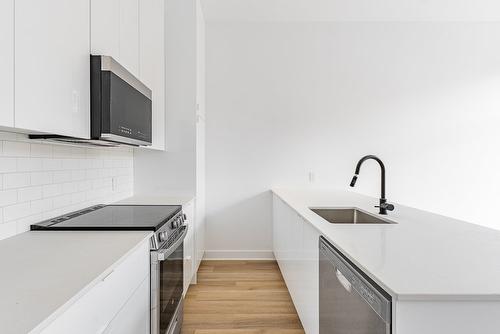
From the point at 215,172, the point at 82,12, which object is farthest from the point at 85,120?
the point at 215,172

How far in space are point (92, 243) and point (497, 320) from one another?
139cm

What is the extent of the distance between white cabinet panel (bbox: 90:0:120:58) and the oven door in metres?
1.02

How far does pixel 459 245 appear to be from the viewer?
4.74 ft

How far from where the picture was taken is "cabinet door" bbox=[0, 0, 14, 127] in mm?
1074

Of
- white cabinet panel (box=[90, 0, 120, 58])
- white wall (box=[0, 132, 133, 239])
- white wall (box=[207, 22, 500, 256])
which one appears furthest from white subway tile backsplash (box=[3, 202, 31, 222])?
white wall (box=[207, 22, 500, 256])

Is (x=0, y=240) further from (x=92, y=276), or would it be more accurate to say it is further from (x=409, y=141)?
(x=409, y=141)

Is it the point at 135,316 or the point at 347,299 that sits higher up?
the point at 347,299

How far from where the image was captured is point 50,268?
116 centimetres

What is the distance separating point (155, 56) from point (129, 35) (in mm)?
734

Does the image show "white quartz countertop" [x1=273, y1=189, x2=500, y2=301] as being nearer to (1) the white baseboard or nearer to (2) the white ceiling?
(1) the white baseboard

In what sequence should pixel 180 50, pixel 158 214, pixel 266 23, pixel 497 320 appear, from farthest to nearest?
1. pixel 266 23
2. pixel 180 50
3. pixel 158 214
4. pixel 497 320

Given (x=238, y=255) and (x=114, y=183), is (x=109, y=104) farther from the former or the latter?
(x=238, y=255)

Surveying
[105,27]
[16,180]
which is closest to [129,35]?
[105,27]

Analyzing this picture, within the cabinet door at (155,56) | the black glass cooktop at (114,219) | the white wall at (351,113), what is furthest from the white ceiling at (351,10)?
the black glass cooktop at (114,219)
